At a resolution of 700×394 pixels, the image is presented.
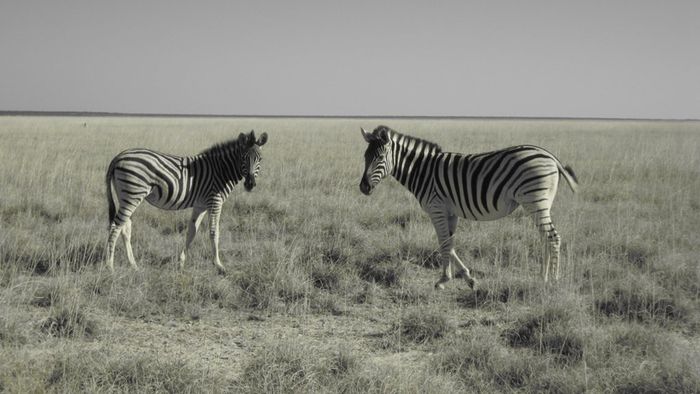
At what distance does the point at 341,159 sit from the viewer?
73.1 feet

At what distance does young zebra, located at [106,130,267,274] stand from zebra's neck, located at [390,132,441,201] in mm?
1913

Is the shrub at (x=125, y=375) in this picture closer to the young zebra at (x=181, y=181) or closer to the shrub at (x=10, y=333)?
the shrub at (x=10, y=333)

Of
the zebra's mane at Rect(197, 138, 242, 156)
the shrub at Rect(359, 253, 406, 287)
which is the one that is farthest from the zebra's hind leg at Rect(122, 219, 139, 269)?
the shrub at Rect(359, 253, 406, 287)

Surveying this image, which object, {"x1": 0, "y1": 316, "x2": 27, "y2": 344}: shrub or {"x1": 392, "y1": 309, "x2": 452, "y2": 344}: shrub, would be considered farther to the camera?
{"x1": 392, "y1": 309, "x2": 452, "y2": 344}: shrub

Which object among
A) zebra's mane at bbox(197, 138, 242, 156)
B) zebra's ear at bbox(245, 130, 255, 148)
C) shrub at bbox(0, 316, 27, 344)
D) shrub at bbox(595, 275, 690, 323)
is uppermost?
zebra's ear at bbox(245, 130, 255, 148)

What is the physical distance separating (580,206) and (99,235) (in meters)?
9.34

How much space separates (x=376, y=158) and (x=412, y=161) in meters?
0.59

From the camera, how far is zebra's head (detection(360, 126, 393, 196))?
25.3ft

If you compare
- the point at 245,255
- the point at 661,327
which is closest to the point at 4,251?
the point at 245,255

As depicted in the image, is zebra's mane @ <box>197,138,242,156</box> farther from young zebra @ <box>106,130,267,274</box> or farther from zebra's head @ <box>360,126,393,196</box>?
zebra's head @ <box>360,126,393,196</box>

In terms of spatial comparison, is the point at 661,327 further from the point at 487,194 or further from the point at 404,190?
the point at 404,190

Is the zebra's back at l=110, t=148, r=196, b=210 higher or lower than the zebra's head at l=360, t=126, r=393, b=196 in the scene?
lower

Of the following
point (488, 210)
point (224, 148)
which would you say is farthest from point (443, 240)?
point (224, 148)

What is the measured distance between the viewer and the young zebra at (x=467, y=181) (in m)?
7.21
